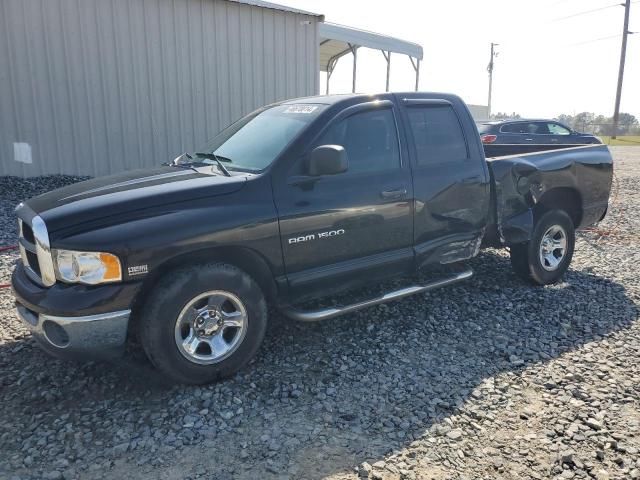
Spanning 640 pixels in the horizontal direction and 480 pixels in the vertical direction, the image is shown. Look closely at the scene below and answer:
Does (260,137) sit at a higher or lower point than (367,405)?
higher

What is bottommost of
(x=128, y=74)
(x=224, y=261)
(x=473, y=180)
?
(x=224, y=261)

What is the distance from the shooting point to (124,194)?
127 inches

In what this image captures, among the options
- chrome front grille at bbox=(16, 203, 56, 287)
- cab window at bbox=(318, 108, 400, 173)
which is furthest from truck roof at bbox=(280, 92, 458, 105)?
chrome front grille at bbox=(16, 203, 56, 287)

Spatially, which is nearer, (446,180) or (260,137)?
(260,137)

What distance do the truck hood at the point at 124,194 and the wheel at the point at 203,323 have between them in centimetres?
49

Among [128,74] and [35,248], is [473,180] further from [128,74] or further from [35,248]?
[128,74]

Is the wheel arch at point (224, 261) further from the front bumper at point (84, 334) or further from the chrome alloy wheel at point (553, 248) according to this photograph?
the chrome alloy wheel at point (553, 248)

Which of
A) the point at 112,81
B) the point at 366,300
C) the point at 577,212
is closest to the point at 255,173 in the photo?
the point at 366,300

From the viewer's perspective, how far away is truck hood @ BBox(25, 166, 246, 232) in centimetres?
301

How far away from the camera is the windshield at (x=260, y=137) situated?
3.71 meters

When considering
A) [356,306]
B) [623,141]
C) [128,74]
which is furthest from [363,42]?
[623,141]

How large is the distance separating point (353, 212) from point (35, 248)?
2.16 meters

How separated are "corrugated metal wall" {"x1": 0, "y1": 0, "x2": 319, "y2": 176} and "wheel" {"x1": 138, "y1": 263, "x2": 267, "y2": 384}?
23.6 ft

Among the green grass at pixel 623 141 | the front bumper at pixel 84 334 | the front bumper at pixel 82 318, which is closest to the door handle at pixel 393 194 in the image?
the front bumper at pixel 82 318
